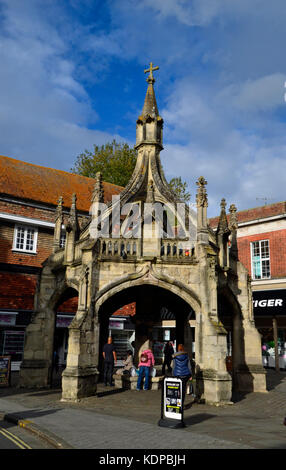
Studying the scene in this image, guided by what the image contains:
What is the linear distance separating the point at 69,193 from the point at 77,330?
15.6 m

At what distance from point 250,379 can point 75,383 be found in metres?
6.81

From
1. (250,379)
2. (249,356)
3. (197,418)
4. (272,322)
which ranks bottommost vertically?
(197,418)

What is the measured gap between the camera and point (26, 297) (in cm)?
2295

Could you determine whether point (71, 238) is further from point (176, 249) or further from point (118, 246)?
point (176, 249)

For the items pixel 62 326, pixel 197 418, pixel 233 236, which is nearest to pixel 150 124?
pixel 233 236

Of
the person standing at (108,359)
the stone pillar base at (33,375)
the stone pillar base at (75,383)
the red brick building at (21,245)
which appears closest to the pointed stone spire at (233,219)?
the person standing at (108,359)

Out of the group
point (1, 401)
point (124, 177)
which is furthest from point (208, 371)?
point (124, 177)

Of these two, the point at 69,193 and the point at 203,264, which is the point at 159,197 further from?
the point at 69,193

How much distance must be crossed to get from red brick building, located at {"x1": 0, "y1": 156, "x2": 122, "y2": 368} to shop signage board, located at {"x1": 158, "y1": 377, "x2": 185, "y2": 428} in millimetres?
13318

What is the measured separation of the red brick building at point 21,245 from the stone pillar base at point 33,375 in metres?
6.27

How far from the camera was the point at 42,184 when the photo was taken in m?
26.0

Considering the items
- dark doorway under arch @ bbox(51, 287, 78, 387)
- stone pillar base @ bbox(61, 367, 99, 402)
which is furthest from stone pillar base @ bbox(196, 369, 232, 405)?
dark doorway under arch @ bbox(51, 287, 78, 387)

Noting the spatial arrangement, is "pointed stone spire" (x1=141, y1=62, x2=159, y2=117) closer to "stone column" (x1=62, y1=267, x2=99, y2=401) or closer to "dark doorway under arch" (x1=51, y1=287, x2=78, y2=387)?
"stone column" (x1=62, y1=267, x2=99, y2=401)

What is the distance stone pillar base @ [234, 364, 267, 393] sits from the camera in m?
15.0
